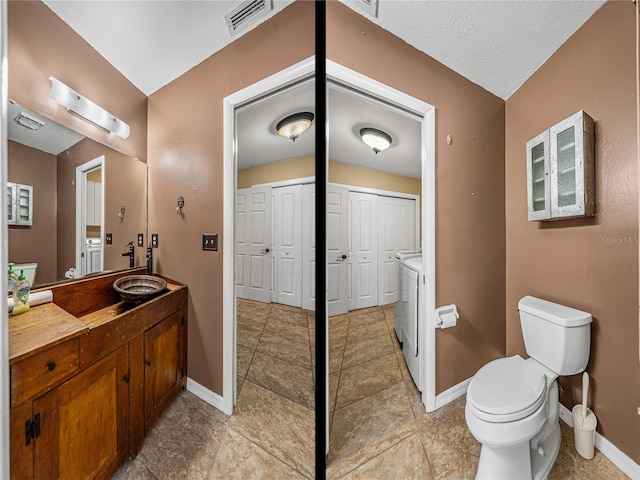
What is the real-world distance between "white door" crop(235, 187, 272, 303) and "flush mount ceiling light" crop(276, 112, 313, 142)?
172 millimetres

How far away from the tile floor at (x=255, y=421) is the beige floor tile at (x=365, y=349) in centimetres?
25

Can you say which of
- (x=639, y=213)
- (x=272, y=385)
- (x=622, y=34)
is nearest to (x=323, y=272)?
(x=272, y=385)

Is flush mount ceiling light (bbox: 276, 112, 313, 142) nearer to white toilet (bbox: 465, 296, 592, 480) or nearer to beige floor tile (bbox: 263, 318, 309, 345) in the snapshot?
beige floor tile (bbox: 263, 318, 309, 345)

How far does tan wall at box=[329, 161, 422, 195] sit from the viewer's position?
81 cm

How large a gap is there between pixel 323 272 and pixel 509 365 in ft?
2.63

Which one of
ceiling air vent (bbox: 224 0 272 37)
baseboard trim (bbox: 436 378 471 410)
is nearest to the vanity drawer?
ceiling air vent (bbox: 224 0 272 37)

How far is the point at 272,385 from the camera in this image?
1.95 feet

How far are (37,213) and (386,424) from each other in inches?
45.6

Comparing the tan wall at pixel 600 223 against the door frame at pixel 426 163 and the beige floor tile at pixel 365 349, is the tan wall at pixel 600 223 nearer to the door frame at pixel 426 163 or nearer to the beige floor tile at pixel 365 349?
the door frame at pixel 426 163

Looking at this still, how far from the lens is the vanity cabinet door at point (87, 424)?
0.37 metres

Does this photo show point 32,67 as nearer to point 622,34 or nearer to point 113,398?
point 113,398

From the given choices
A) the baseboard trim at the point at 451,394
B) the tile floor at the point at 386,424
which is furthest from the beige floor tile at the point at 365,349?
the baseboard trim at the point at 451,394

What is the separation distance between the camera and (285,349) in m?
0.61

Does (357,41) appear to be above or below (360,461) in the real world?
above
